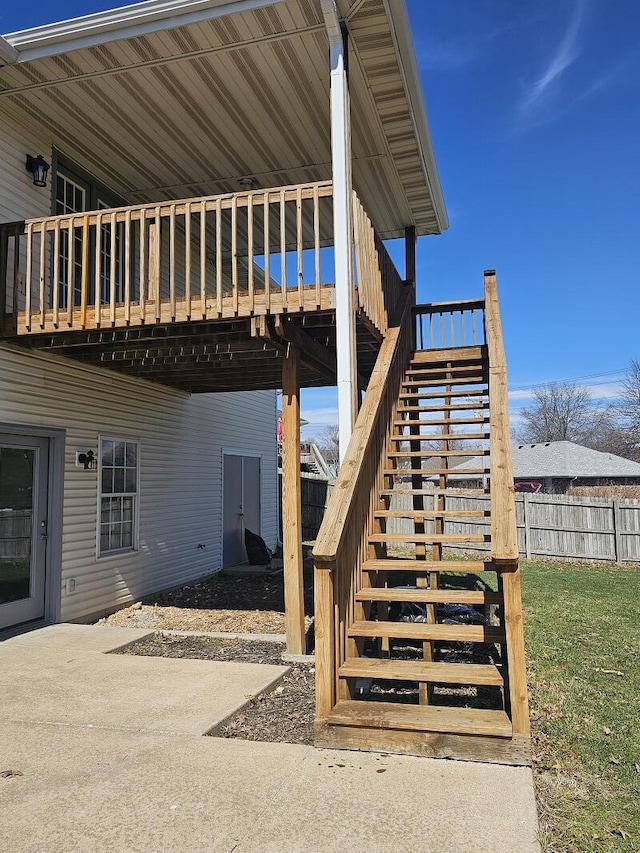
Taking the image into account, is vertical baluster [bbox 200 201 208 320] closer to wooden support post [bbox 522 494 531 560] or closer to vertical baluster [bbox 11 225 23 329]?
vertical baluster [bbox 11 225 23 329]

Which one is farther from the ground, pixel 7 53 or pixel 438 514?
pixel 7 53

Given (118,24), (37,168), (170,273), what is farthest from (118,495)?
(118,24)

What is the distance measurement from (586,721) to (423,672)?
1254 millimetres

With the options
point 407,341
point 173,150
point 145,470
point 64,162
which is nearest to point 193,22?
point 173,150

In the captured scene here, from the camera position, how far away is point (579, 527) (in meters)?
13.6

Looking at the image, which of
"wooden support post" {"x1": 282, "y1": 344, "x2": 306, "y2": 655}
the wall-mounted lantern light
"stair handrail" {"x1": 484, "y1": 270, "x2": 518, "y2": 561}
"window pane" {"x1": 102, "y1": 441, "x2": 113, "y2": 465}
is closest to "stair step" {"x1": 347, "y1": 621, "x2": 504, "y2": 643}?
"stair handrail" {"x1": 484, "y1": 270, "x2": 518, "y2": 561}

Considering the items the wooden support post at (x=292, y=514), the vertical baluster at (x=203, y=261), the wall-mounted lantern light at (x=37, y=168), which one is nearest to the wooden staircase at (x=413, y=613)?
the wooden support post at (x=292, y=514)

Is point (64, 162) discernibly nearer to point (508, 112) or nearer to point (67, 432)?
point (67, 432)

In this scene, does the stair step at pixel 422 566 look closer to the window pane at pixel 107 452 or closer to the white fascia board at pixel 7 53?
the window pane at pixel 107 452

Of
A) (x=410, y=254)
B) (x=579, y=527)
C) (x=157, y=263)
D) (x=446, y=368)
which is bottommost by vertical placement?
(x=579, y=527)

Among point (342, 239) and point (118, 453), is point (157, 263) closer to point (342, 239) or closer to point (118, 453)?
point (342, 239)

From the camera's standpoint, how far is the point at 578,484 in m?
31.1

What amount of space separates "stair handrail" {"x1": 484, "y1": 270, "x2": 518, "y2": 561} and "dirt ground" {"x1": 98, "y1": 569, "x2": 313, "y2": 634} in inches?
133

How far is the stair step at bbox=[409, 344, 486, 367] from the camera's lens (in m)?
7.66
